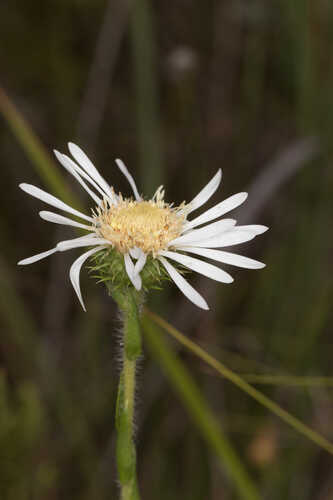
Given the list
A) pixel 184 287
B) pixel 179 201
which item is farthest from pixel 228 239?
pixel 179 201

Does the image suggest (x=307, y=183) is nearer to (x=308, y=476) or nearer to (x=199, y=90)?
(x=199, y=90)

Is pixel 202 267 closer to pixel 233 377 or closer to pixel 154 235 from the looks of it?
pixel 154 235

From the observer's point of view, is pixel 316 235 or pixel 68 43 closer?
pixel 316 235

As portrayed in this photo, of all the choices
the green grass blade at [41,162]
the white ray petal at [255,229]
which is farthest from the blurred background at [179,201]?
the white ray petal at [255,229]

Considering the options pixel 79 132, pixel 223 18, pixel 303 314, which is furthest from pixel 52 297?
pixel 223 18

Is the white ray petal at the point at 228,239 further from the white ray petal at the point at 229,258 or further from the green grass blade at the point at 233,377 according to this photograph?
the green grass blade at the point at 233,377

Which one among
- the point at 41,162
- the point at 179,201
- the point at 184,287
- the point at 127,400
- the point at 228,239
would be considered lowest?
the point at 127,400

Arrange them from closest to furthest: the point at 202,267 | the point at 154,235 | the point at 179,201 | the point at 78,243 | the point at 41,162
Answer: the point at 78,243 → the point at 202,267 → the point at 154,235 → the point at 41,162 → the point at 179,201
